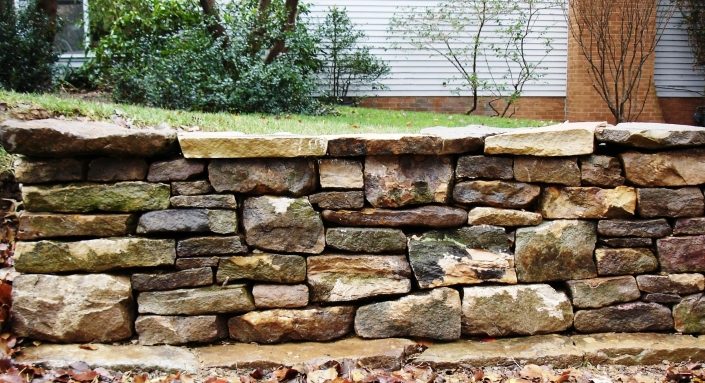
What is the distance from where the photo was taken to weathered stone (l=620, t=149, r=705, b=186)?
3570 millimetres

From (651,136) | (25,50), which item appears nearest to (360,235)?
(651,136)

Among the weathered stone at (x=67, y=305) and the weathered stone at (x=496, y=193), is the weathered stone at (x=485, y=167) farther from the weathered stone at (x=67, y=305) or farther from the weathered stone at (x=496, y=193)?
the weathered stone at (x=67, y=305)

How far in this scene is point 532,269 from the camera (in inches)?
143

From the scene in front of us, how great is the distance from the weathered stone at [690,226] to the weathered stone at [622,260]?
0.71ft

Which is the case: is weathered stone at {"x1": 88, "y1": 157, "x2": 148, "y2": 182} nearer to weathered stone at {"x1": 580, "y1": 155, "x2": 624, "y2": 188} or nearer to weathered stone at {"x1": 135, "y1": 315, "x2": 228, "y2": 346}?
weathered stone at {"x1": 135, "y1": 315, "x2": 228, "y2": 346}

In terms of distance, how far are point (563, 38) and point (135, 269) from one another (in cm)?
1119

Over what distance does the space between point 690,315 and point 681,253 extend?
0.37 m

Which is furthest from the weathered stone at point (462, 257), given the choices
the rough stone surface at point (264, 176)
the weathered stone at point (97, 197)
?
the weathered stone at point (97, 197)

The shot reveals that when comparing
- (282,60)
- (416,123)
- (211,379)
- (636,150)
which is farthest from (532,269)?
(282,60)

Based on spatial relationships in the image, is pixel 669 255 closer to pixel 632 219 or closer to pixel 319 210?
pixel 632 219

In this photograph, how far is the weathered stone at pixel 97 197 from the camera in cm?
337

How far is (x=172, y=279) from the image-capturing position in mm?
3447

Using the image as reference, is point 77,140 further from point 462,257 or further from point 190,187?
point 462,257

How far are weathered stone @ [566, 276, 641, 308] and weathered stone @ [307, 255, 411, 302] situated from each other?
972 millimetres
